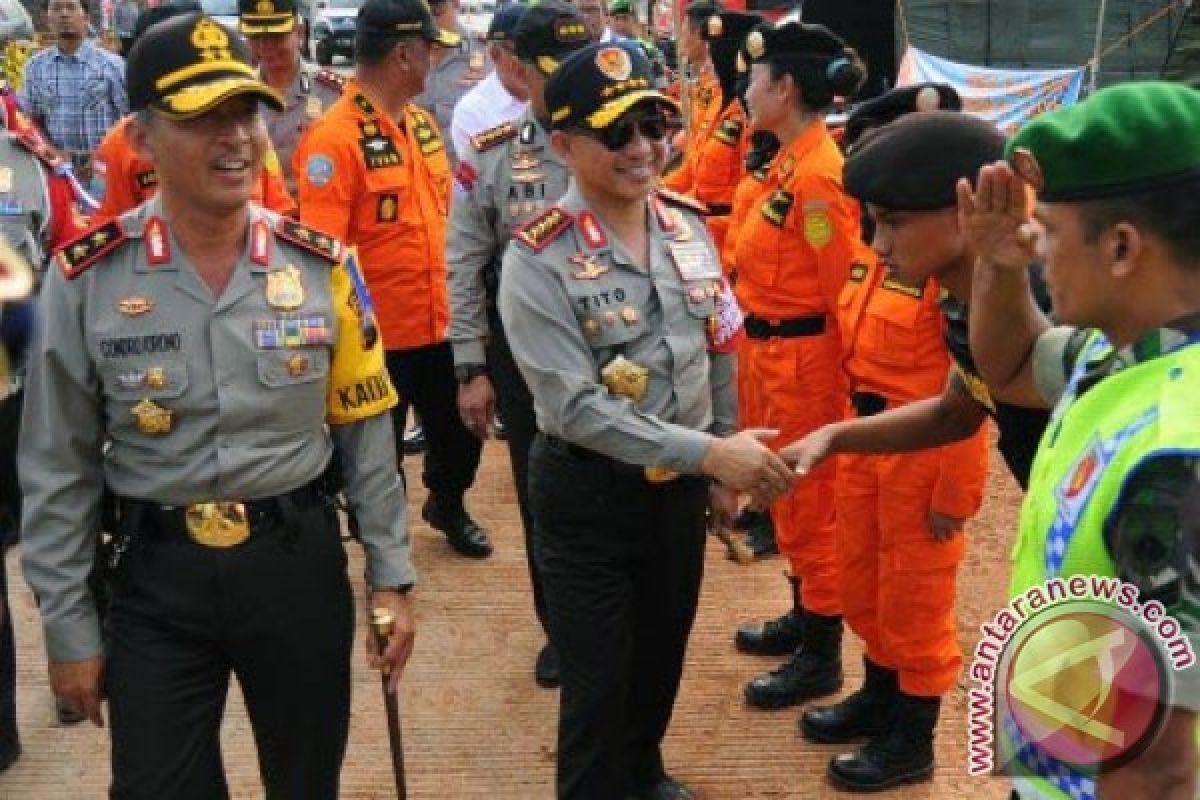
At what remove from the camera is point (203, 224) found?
2.62 m

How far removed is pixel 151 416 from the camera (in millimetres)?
2541

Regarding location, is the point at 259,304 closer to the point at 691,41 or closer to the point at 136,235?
the point at 136,235

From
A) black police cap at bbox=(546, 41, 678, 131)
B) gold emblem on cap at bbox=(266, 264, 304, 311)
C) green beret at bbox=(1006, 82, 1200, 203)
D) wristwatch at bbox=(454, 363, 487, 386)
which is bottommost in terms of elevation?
wristwatch at bbox=(454, 363, 487, 386)

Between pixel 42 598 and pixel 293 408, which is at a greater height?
pixel 293 408

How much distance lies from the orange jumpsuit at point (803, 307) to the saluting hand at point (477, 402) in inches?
39.3

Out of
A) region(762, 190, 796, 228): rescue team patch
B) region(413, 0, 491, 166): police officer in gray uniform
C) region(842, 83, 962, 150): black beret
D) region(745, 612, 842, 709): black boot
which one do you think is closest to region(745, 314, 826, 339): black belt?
region(762, 190, 796, 228): rescue team patch

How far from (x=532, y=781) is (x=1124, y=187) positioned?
293cm

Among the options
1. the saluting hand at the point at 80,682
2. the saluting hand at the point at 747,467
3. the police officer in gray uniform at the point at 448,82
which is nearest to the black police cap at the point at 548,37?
the saluting hand at the point at 747,467

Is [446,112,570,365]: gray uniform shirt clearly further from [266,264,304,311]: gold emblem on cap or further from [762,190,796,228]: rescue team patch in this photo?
[266,264,304,311]: gold emblem on cap

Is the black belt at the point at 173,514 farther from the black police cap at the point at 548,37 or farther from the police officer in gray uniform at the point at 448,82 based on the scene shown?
the police officer in gray uniform at the point at 448,82

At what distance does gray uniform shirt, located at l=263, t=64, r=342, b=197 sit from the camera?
232 inches

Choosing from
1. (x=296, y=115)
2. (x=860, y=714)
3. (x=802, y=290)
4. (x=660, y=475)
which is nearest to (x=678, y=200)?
(x=660, y=475)

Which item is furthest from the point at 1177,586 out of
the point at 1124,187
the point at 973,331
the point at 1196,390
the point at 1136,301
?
the point at 973,331

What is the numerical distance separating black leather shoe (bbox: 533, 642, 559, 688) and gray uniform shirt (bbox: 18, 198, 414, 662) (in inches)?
83.9
